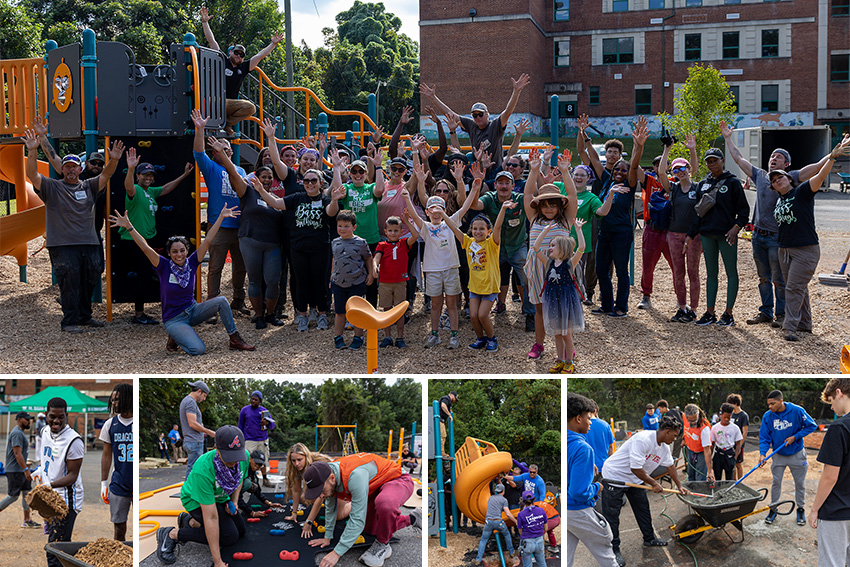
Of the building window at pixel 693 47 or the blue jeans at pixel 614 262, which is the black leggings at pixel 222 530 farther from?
the building window at pixel 693 47

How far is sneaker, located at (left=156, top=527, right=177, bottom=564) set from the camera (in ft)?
14.7

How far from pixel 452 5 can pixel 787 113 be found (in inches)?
792

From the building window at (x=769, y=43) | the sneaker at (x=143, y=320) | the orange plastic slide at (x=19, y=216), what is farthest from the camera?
the building window at (x=769, y=43)

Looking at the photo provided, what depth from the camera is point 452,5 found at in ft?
144

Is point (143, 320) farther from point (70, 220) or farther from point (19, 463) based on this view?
point (19, 463)

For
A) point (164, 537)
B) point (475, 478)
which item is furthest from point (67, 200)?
point (475, 478)

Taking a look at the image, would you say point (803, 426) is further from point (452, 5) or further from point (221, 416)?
point (452, 5)

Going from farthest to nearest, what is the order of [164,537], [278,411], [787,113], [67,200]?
[787,113], [67,200], [278,411], [164,537]

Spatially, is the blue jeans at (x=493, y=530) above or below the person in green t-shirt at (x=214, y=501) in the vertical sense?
below

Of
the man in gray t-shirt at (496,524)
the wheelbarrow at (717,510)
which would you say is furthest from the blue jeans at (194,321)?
the wheelbarrow at (717,510)

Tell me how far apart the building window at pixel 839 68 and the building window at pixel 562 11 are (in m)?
15.2

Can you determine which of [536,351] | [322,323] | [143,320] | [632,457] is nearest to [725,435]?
[632,457]

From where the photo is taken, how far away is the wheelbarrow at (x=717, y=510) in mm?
5715

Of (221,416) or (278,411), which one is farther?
(278,411)
